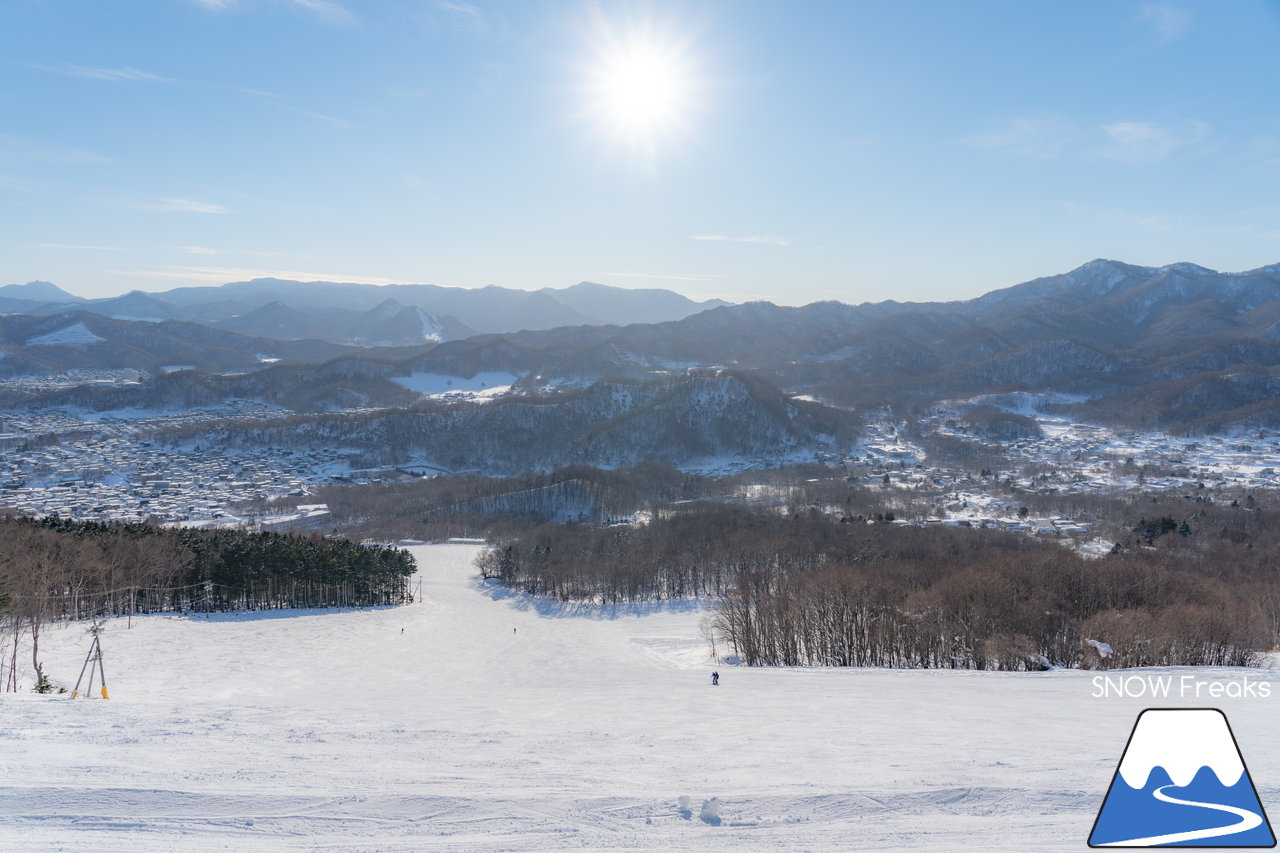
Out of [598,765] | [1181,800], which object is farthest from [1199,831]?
[598,765]

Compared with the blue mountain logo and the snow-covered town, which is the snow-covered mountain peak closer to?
the blue mountain logo

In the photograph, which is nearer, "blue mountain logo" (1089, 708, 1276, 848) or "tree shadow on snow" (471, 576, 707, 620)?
"blue mountain logo" (1089, 708, 1276, 848)

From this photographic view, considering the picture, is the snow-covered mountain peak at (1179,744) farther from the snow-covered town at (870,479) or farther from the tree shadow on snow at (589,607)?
the snow-covered town at (870,479)

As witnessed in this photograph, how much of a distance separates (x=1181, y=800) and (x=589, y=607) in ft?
230

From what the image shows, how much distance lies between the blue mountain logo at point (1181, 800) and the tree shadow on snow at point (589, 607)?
207 feet

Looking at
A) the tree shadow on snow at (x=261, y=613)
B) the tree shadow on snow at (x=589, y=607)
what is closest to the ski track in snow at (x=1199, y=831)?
the tree shadow on snow at (x=261, y=613)

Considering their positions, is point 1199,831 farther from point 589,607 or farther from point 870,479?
point 870,479

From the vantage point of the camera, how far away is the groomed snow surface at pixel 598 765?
37.3ft

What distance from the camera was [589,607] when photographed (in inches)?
3034

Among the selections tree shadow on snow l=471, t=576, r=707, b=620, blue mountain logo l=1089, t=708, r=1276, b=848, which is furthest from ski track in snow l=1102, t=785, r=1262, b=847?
tree shadow on snow l=471, t=576, r=707, b=620

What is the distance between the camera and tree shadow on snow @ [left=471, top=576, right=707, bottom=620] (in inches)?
2904

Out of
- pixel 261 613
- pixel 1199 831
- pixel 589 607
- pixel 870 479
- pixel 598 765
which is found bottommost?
pixel 589 607

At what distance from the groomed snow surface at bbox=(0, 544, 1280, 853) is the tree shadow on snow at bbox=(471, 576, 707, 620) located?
145 ft

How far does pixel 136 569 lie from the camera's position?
55406 mm
